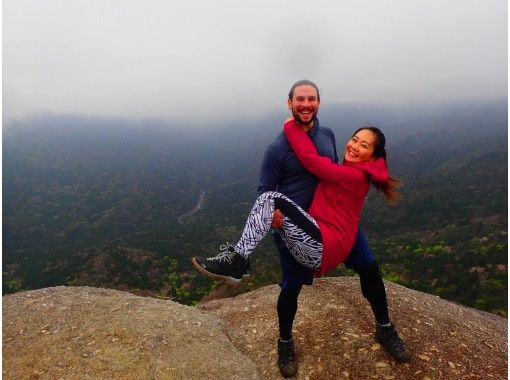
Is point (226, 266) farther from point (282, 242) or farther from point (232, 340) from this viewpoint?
point (232, 340)

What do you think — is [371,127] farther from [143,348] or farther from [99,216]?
[99,216]

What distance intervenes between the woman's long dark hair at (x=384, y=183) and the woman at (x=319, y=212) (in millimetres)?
11

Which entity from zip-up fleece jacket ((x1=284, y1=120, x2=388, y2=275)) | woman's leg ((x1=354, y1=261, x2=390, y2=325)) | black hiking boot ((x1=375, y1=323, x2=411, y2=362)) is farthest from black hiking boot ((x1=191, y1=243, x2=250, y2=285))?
black hiking boot ((x1=375, y1=323, x2=411, y2=362))

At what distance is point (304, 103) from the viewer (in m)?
4.05

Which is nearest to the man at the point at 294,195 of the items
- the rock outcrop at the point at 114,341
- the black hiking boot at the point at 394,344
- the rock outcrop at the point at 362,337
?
the black hiking boot at the point at 394,344

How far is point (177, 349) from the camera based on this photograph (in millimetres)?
5648

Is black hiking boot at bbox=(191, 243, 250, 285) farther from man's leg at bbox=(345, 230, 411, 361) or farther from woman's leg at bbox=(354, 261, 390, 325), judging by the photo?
woman's leg at bbox=(354, 261, 390, 325)

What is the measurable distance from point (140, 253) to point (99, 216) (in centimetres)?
10981

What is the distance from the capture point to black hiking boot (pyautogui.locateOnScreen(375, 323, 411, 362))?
5023mm

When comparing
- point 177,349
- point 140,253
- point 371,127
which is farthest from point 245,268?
point 140,253

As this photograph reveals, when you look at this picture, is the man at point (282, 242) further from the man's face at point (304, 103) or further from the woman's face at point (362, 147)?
the woman's face at point (362, 147)

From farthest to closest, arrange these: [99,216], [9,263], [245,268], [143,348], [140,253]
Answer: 1. [99,216]
2. [9,263]
3. [140,253]
4. [143,348]
5. [245,268]

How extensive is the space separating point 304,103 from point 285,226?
129 cm

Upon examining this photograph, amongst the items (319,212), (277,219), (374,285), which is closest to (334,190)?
(319,212)
